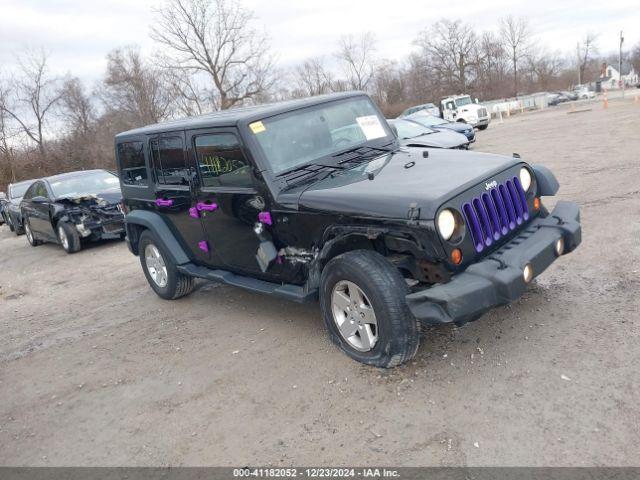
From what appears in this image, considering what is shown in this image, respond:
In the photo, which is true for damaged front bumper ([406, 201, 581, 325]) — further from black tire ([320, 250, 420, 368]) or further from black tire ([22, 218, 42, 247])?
black tire ([22, 218, 42, 247])

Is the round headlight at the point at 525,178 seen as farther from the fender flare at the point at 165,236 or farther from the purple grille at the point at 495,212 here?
the fender flare at the point at 165,236

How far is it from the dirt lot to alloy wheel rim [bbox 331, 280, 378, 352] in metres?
0.21

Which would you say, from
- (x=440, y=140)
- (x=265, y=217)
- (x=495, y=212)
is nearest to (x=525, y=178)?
(x=495, y=212)

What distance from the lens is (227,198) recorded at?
4.62 metres

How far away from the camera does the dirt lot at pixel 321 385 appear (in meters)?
2.98

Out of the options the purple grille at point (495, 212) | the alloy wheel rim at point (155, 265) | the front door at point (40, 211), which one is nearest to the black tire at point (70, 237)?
the front door at point (40, 211)

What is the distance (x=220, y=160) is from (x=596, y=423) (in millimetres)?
3359

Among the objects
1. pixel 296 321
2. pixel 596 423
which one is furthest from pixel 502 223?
pixel 296 321

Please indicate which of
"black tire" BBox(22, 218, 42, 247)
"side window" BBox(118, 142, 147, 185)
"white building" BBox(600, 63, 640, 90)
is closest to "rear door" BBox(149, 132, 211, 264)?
"side window" BBox(118, 142, 147, 185)

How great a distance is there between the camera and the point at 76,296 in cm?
723

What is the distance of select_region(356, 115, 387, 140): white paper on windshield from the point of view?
4902mm

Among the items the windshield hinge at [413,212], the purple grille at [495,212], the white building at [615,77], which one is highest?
the windshield hinge at [413,212]

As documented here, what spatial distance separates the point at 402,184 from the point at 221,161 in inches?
67.8

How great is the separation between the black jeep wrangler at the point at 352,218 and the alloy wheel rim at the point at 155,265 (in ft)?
1.34
